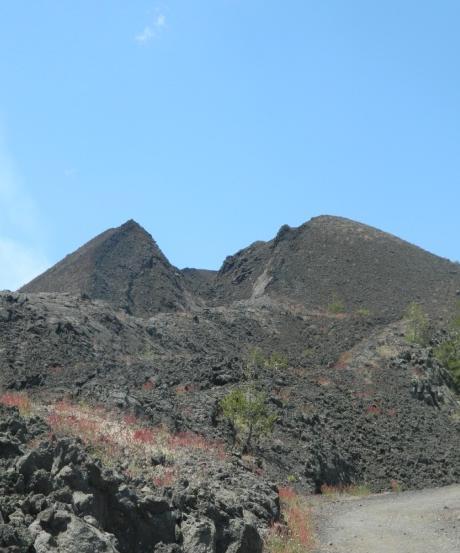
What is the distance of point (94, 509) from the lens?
32.4 ft

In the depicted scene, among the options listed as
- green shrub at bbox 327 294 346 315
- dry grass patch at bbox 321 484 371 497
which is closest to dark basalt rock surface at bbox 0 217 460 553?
dry grass patch at bbox 321 484 371 497

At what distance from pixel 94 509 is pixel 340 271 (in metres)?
84.3

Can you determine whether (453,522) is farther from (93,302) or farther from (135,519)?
(93,302)

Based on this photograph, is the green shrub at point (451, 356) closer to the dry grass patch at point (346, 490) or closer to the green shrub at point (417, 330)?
the green shrub at point (417, 330)

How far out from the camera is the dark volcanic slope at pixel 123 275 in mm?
84938

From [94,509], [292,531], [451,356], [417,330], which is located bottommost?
[292,531]

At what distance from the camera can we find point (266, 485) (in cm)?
1767

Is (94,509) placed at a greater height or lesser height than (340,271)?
lesser

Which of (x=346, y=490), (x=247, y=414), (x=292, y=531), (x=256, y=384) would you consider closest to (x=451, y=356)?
(x=256, y=384)

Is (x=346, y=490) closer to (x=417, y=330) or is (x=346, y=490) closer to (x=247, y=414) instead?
(x=247, y=414)

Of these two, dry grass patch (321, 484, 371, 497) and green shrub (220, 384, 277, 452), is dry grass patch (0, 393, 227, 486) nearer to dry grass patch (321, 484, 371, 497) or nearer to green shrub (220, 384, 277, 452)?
green shrub (220, 384, 277, 452)

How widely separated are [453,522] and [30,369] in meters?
24.1

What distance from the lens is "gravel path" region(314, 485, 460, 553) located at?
1437cm

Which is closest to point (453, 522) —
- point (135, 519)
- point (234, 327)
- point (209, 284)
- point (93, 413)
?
point (135, 519)
